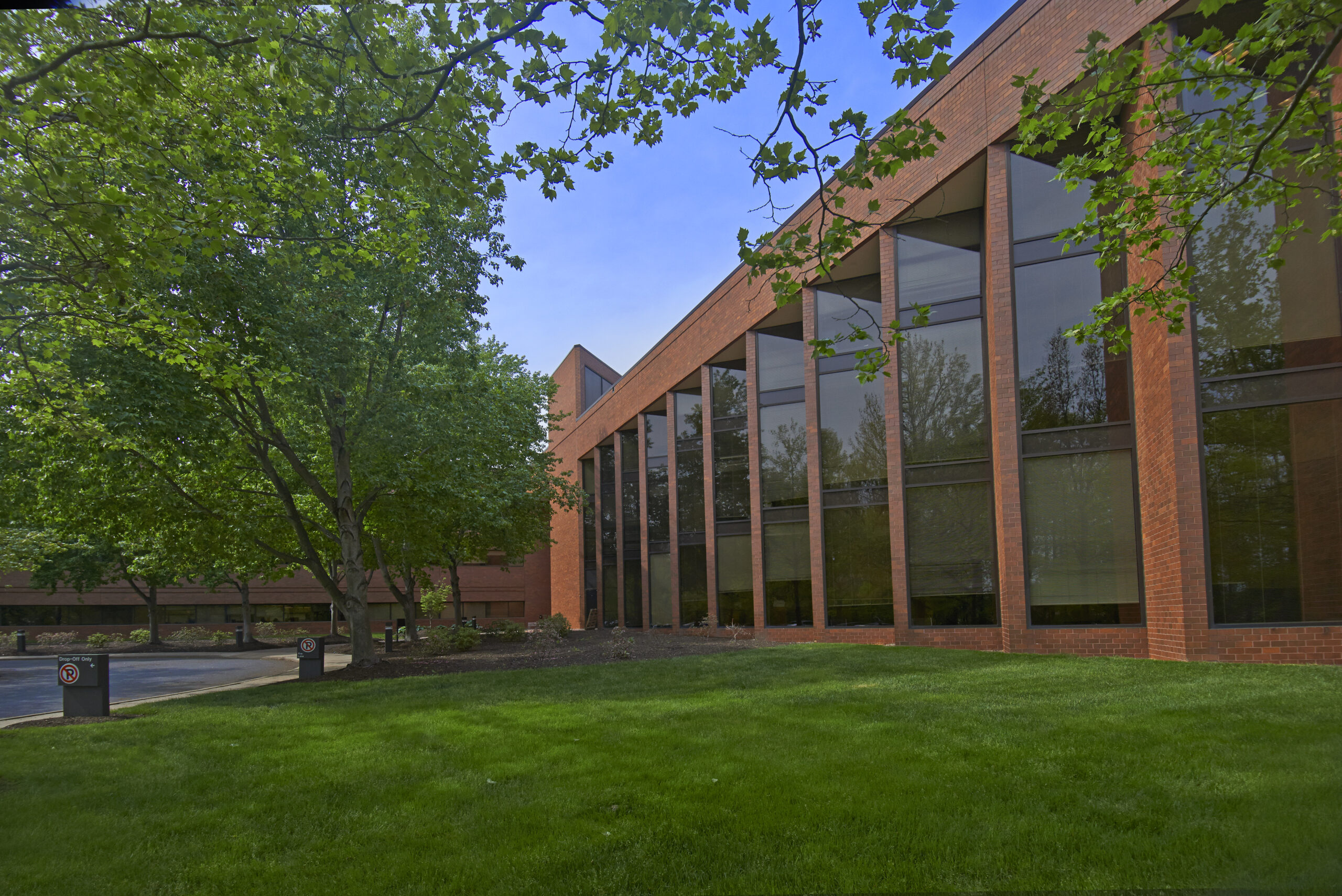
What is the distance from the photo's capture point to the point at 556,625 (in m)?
25.7

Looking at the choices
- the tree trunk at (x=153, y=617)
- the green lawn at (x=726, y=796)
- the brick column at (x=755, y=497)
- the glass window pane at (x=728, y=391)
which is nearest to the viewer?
the green lawn at (x=726, y=796)

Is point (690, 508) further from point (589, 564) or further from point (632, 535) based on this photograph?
point (589, 564)

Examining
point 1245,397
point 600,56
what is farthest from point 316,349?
point 1245,397

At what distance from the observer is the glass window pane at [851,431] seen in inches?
770

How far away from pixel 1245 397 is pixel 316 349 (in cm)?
1531

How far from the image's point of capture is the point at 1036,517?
15.1 meters

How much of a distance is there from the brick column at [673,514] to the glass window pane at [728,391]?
10.3 feet

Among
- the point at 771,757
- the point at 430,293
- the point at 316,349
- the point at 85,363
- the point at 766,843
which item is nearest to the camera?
the point at 766,843

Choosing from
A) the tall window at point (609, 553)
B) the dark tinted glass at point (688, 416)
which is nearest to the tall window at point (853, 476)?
the dark tinted glass at point (688, 416)

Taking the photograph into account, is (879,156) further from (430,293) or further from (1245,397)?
(430,293)

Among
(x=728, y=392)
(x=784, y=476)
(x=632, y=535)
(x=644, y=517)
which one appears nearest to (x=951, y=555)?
(x=784, y=476)

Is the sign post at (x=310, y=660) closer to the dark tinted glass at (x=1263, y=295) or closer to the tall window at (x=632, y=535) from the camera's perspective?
the dark tinted glass at (x=1263, y=295)

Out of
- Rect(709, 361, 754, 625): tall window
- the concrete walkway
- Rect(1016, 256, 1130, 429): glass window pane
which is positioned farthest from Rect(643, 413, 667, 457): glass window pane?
Rect(1016, 256, 1130, 429): glass window pane

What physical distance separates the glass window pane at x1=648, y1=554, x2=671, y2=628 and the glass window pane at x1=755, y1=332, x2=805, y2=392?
944cm
